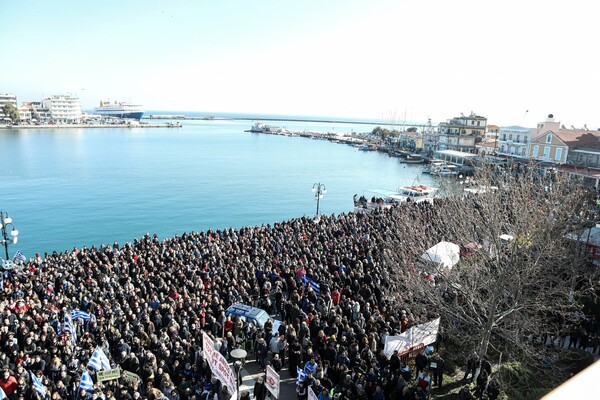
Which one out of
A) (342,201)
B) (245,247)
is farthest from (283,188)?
(245,247)

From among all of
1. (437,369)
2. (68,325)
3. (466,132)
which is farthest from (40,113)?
(437,369)

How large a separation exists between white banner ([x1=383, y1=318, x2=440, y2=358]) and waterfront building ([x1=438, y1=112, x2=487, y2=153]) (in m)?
78.4

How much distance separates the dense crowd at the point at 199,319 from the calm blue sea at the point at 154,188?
751 inches

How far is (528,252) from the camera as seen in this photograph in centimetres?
1294

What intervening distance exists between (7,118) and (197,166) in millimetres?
108200

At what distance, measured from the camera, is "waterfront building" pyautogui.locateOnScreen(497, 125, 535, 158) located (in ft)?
217

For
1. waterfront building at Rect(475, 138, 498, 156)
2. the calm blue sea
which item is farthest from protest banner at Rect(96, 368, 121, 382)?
waterfront building at Rect(475, 138, 498, 156)

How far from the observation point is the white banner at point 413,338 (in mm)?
12289

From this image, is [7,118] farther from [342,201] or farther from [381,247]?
[381,247]

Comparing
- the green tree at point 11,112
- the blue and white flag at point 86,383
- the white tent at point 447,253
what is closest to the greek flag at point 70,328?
the blue and white flag at point 86,383

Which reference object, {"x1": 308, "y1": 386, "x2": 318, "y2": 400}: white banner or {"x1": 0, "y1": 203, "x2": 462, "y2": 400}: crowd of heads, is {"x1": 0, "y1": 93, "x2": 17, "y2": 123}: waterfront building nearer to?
{"x1": 0, "y1": 203, "x2": 462, "y2": 400}: crowd of heads

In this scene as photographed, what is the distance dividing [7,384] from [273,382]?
21.6 feet

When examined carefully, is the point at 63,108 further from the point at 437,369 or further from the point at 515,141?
the point at 437,369

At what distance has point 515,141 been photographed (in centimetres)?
6850
